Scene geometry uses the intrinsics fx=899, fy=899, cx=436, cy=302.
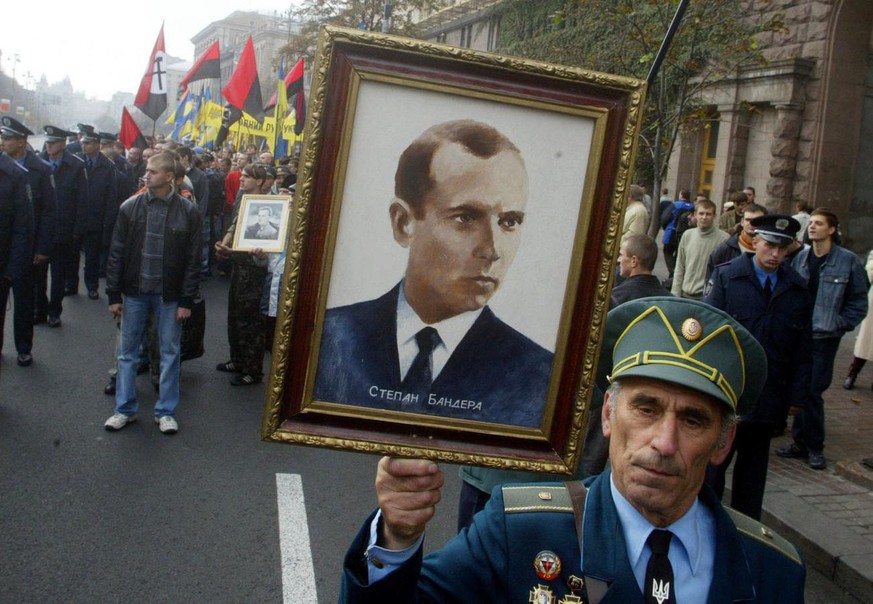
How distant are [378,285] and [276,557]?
3.89 m

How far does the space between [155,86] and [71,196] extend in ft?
21.8

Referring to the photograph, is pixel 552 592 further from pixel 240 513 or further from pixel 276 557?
pixel 240 513

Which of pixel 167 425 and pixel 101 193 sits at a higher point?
pixel 101 193

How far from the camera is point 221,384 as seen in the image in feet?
30.4

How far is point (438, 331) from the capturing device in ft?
5.85

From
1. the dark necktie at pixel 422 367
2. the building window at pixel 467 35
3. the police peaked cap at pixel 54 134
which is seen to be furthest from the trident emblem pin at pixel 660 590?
the building window at pixel 467 35

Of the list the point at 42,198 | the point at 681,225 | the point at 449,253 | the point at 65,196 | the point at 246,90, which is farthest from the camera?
the point at 246,90

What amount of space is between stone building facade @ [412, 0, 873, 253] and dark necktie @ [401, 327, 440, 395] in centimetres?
1673

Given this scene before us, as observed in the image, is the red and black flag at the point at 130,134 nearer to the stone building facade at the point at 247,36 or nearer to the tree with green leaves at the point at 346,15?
the tree with green leaves at the point at 346,15

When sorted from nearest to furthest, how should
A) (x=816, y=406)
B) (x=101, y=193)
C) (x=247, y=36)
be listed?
(x=816, y=406)
(x=101, y=193)
(x=247, y=36)

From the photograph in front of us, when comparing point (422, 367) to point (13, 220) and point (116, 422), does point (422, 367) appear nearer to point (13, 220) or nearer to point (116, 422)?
point (116, 422)

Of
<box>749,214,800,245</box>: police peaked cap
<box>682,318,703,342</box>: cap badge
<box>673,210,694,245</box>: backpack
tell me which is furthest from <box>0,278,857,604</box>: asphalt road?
<box>673,210,694,245</box>: backpack

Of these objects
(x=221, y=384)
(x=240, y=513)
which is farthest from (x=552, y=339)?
(x=221, y=384)

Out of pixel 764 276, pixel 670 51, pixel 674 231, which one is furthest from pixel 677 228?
pixel 764 276
